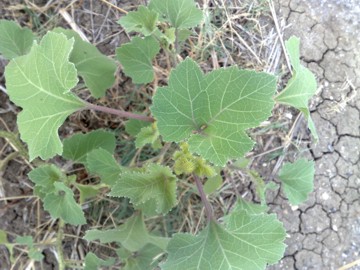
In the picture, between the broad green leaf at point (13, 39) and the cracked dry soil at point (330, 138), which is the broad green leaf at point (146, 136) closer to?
the broad green leaf at point (13, 39)

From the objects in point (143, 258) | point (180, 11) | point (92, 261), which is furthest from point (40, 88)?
point (143, 258)

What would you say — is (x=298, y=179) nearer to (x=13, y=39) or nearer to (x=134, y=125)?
(x=134, y=125)

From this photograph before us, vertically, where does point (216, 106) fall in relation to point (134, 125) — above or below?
above

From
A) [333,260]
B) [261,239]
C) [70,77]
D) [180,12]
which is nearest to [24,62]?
[70,77]

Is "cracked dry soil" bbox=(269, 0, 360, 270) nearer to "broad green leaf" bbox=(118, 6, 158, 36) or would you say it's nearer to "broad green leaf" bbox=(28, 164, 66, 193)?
"broad green leaf" bbox=(118, 6, 158, 36)

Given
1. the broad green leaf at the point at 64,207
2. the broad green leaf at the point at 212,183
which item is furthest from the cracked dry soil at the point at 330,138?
the broad green leaf at the point at 64,207

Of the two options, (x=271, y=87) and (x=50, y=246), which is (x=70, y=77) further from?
(x=50, y=246)
